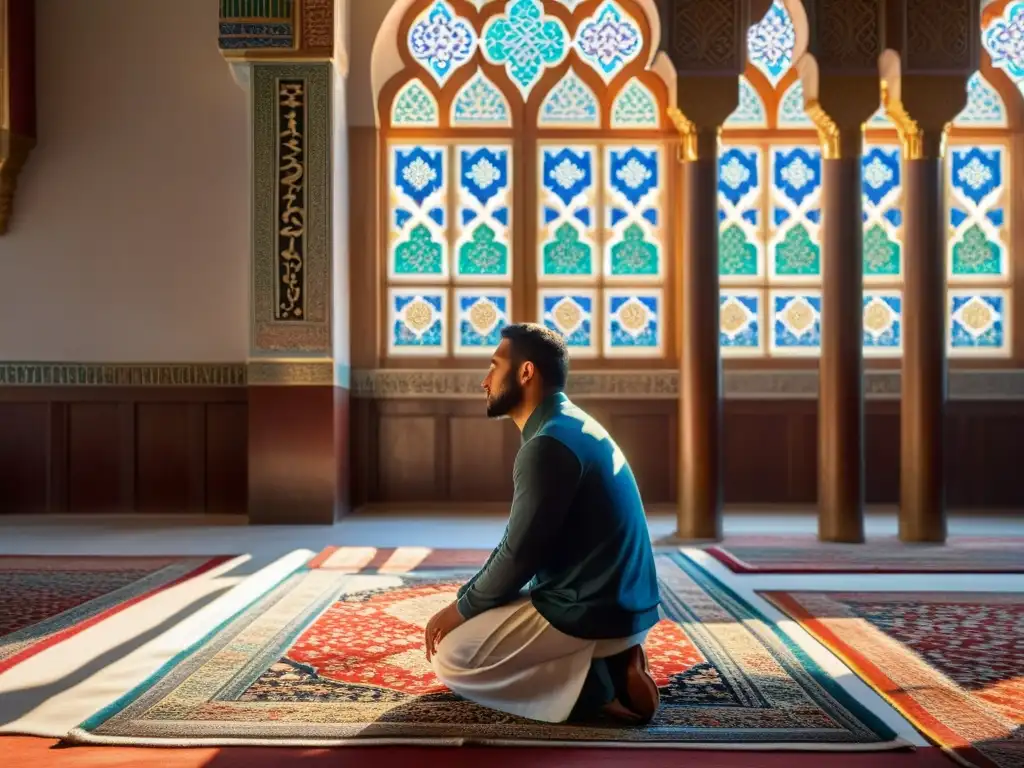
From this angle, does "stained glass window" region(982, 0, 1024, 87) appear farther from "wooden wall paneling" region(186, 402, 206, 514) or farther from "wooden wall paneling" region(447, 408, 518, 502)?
"wooden wall paneling" region(186, 402, 206, 514)

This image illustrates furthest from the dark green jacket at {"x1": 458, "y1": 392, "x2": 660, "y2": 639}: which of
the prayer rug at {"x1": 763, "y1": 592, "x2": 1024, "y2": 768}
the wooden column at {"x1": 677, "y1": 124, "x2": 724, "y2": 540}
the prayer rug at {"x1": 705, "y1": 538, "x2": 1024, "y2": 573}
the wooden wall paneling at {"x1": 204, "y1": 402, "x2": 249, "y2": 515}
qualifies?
the wooden wall paneling at {"x1": 204, "y1": 402, "x2": 249, "y2": 515}

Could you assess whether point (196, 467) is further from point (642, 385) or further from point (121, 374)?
point (642, 385)

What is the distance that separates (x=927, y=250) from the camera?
6676 mm

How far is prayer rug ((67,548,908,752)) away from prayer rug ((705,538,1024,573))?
4.48 feet

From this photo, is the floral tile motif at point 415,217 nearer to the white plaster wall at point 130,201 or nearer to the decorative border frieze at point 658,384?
the decorative border frieze at point 658,384

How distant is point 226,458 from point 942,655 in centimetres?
583

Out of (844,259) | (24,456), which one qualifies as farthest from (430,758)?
(24,456)

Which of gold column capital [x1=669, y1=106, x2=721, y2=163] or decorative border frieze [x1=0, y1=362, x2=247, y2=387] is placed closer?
gold column capital [x1=669, y1=106, x2=721, y2=163]

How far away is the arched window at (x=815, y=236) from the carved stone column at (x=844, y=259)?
6.00ft

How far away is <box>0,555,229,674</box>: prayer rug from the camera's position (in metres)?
3.78

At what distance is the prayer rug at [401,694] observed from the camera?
259cm

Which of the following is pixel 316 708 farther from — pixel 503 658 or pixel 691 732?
pixel 691 732

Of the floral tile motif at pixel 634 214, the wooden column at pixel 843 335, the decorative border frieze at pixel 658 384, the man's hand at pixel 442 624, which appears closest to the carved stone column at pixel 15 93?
the decorative border frieze at pixel 658 384

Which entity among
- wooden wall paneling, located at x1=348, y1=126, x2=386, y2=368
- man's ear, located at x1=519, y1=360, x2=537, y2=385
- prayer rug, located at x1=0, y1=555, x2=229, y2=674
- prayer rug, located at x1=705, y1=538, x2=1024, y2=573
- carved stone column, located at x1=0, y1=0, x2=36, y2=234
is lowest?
prayer rug, located at x1=705, y1=538, x2=1024, y2=573
